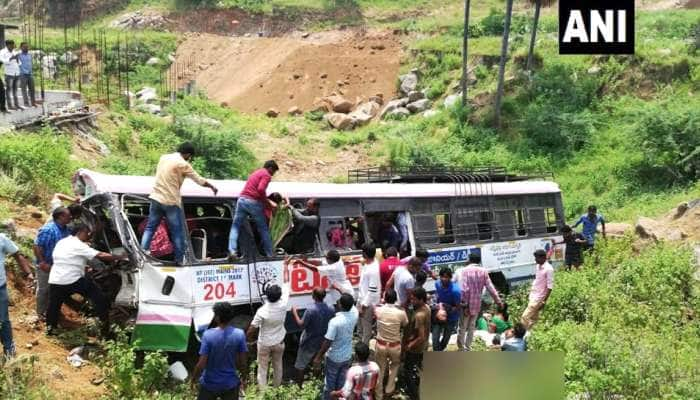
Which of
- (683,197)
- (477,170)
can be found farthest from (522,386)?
(683,197)

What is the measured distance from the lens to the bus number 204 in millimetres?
9078

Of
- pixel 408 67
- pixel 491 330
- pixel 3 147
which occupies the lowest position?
pixel 491 330

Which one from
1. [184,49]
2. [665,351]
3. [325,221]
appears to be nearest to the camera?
[665,351]

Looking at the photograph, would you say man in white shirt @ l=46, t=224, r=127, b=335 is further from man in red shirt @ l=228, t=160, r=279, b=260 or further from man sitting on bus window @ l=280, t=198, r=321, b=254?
man sitting on bus window @ l=280, t=198, r=321, b=254

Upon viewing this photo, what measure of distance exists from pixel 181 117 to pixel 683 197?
635 inches

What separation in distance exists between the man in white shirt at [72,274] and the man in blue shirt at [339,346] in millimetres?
2744

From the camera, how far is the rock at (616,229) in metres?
18.5

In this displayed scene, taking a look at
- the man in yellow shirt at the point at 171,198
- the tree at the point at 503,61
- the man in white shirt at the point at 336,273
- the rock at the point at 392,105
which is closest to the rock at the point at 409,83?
the rock at the point at 392,105

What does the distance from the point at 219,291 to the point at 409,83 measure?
90.7 ft

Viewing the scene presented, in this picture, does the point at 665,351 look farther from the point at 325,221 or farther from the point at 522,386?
the point at 325,221

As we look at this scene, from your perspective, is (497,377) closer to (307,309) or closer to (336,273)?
(307,309)

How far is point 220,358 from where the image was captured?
7.08 metres

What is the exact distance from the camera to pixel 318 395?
839 centimetres

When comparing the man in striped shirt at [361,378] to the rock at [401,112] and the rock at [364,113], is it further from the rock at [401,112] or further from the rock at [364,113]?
the rock at [401,112]
